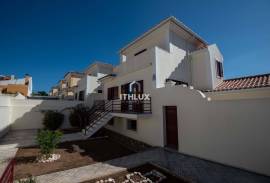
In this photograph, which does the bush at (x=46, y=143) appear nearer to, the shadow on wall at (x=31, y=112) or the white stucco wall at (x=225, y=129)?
the white stucco wall at (x=225, y=129)

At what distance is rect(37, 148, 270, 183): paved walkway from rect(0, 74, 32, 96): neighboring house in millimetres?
33133

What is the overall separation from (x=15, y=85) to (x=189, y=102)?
126ft

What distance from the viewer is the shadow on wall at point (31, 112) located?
55.8ft

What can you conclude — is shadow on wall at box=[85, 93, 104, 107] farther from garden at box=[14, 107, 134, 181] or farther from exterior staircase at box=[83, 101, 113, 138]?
garden at box=[14, 107, 134, 181]

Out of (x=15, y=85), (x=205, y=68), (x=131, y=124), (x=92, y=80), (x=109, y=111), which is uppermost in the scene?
(x=15, y=85)

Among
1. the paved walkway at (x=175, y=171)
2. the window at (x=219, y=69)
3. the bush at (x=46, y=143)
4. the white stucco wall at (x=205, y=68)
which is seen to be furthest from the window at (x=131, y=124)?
the window at (x=219, y=69)

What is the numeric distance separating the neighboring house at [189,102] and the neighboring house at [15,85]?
2635cm

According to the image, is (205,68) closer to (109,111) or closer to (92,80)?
(109,111)

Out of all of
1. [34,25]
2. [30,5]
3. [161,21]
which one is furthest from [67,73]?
[161,21]

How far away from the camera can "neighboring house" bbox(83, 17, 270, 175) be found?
→ 18.8ft

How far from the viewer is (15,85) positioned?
3102 centimetres

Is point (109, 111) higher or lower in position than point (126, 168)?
higher

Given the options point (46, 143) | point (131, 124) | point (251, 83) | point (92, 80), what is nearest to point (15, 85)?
point (92, 80)

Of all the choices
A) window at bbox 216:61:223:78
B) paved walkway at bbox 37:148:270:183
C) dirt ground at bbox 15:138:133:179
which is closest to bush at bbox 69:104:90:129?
dirt ground at bbox 15:138:133:179
